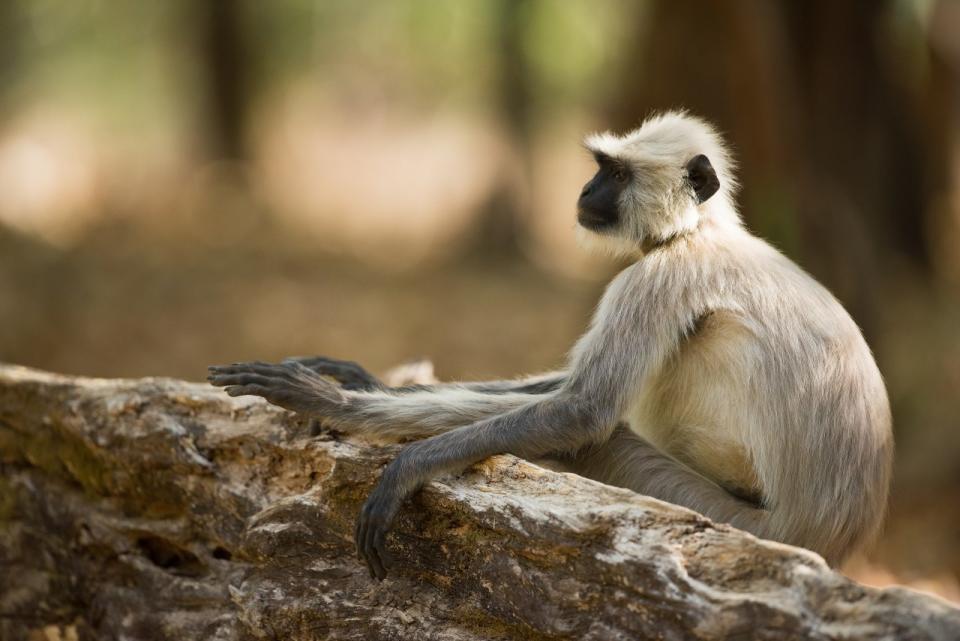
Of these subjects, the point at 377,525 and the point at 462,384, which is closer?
the point at 377,525

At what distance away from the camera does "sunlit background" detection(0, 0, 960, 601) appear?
763cm

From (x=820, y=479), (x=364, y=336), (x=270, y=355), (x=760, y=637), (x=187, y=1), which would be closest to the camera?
(x=760, y=637)

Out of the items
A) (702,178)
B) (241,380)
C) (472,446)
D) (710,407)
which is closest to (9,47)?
(241,380)

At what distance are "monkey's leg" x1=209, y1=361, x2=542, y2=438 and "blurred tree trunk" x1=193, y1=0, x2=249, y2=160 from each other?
451 inches

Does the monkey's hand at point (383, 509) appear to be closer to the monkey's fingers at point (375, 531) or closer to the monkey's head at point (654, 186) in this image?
the monkey's fingers at point (375, 531)

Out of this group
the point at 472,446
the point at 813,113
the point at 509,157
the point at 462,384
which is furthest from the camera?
the point at 509,157

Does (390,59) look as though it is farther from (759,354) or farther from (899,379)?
(759,354)

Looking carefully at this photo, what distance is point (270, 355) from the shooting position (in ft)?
32.3

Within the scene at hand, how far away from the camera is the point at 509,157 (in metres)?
12.5

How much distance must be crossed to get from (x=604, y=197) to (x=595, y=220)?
0.09 m

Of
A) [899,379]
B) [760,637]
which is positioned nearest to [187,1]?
[899,379]

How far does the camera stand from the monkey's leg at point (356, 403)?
3.50m

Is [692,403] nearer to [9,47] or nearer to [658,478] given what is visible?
[658,478]

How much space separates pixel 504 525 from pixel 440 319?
26.1 feet
